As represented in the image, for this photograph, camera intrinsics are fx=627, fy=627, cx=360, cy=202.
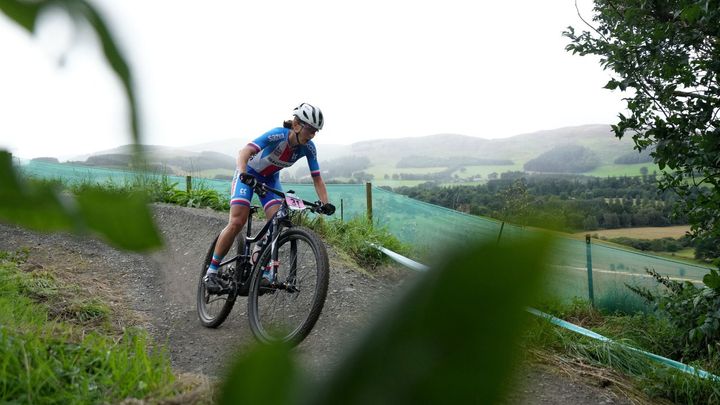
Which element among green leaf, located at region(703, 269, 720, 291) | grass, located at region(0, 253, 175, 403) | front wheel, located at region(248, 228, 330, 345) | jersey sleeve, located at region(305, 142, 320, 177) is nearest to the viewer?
grass, located at region(0, 253, 175, 403)

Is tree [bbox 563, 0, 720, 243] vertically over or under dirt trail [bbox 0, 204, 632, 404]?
over

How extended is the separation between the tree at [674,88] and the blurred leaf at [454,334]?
4.14 m

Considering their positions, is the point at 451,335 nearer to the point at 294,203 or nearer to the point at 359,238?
the point at 294,203

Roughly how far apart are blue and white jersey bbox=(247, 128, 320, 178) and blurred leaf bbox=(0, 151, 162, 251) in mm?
4523

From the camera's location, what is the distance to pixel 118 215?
0.20 m

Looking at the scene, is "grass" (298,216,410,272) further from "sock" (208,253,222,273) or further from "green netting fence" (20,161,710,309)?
"sock" (208,253,222,273)

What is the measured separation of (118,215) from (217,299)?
16.9ft

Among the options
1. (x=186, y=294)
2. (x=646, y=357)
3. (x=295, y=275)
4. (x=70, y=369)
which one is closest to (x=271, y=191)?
(x=295, y=275)

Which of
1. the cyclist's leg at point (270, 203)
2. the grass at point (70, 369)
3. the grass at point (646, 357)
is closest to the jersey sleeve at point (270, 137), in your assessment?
the cyclist's leg at point (270, 203)

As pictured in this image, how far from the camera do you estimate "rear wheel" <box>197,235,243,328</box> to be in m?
4.88

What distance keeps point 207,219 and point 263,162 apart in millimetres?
4716

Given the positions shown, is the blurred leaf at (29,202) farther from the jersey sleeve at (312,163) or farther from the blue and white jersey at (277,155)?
the jersey sleeve at (312,163)

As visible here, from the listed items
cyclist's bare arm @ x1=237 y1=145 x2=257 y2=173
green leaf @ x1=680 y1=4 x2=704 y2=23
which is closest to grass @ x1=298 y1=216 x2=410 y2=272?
cyclist's bare arm @ x1=237 y1=145 x2=257 y2=173

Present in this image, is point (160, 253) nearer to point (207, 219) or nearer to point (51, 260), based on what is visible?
point (51, 260)
